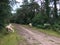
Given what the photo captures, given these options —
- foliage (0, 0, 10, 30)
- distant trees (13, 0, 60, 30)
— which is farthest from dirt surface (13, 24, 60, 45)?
distant trees (13, 0, 60, 30)

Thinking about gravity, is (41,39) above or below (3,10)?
below

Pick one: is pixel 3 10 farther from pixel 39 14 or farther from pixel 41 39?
pixel 39 14

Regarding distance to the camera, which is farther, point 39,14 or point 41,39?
point 39,14

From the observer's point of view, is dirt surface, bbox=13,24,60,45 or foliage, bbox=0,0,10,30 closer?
dirt surface, bbox=13,24,60,45

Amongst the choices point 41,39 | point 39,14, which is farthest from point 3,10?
point 39,14

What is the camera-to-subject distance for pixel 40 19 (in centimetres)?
3241

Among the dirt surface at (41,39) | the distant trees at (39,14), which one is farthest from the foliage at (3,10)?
the distant trees at (39,14)

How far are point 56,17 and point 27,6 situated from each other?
1563 cm

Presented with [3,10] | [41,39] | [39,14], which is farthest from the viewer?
[39,14]

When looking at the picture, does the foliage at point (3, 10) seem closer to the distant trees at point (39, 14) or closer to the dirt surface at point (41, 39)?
the dirt surface at point (41, 39)

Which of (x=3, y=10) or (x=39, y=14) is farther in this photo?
(x=39, y=14)

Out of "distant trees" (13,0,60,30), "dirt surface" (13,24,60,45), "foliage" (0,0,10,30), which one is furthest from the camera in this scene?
"distant trees" (13,0,60,30)

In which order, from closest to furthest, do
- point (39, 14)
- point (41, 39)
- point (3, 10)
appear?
point (41, 39) → point (3, 10) → point (39, 14)

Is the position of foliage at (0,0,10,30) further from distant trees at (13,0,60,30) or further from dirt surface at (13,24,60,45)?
distant trees at (13,0,60,30)
